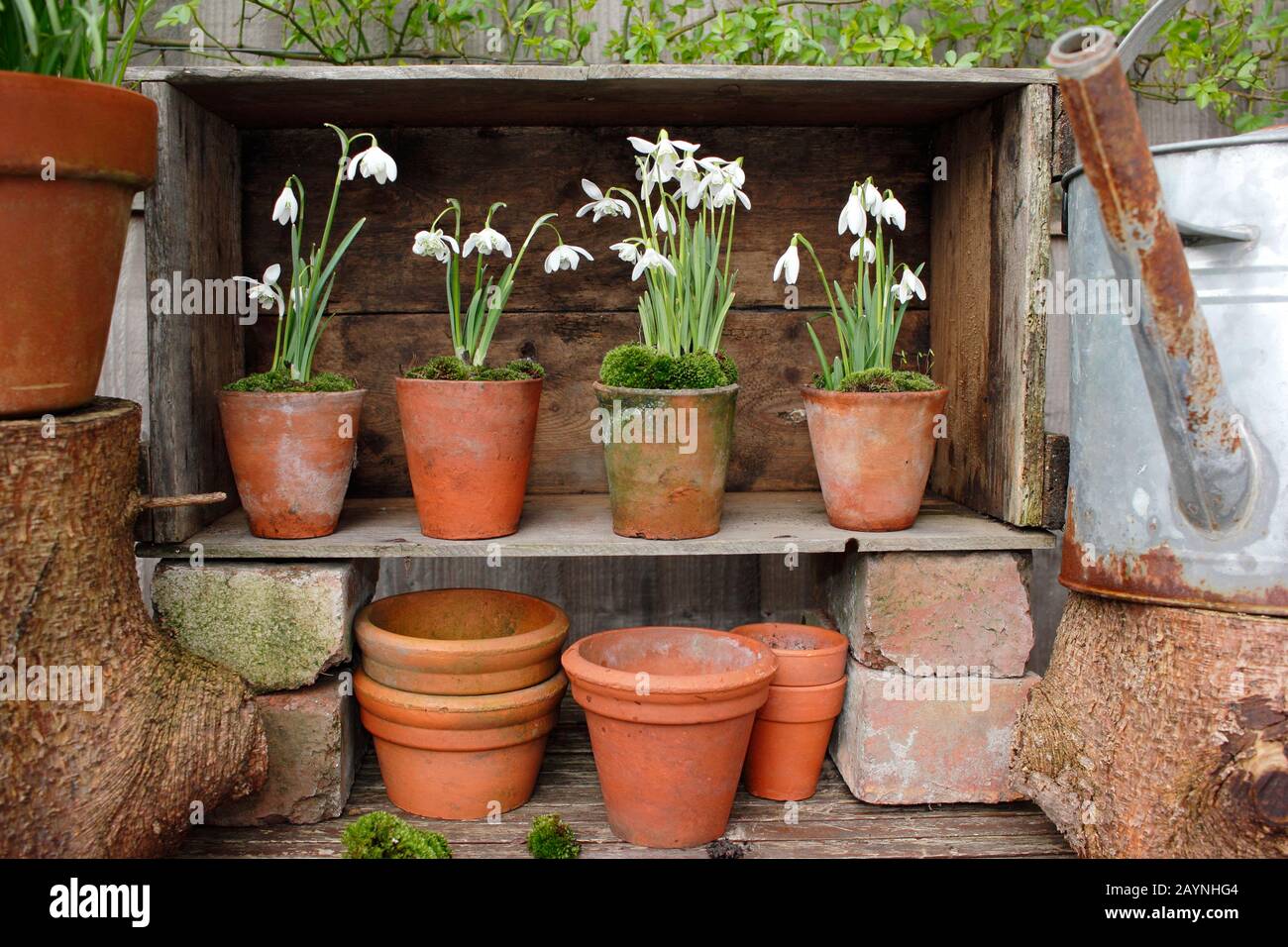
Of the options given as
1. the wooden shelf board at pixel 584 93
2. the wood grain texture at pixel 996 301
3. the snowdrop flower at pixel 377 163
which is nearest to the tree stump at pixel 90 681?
the snowdrop flower at pixel 377 163

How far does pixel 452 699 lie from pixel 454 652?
0.32 feet

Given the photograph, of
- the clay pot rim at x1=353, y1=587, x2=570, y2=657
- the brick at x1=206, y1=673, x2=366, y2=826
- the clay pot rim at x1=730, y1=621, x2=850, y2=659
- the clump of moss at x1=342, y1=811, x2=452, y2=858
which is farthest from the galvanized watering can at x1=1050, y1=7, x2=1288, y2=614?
the brick at x1=206, y1=673, x2=366, y2=826

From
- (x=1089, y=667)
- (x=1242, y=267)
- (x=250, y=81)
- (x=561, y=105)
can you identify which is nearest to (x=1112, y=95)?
(x=1242, y=267)

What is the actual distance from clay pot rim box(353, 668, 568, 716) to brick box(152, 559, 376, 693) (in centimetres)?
10

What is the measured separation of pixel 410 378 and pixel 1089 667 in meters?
1.36

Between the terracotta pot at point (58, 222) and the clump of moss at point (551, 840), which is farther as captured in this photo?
the clump of moss at point (551, 840)

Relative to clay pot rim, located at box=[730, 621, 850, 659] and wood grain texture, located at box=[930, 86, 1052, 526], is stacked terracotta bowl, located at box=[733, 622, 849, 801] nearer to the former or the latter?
clay pot rim, located at box=[730, 621, 850, 659]

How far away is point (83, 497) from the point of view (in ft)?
5.85

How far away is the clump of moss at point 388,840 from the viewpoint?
6.10 ft

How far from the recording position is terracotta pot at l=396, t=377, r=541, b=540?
7.06 feet

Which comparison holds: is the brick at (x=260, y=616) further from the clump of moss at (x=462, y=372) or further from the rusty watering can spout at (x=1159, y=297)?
the rusty watering can spout at (x=1159, y=297)

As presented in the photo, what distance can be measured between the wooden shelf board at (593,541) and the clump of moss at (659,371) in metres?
0.31

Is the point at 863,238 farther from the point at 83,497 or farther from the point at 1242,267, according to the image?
the point at 83,497

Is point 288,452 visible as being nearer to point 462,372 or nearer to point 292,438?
point 292,438
